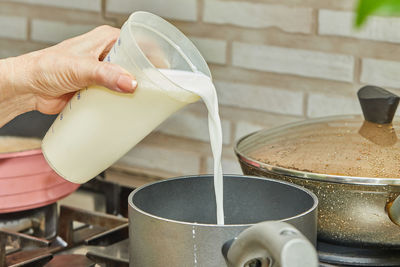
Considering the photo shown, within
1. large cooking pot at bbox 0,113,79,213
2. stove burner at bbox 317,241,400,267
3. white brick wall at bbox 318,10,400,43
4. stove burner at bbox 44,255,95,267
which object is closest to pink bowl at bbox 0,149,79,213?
large cooking pot at bbox 0,113,79,213

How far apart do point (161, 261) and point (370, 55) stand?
0.75m

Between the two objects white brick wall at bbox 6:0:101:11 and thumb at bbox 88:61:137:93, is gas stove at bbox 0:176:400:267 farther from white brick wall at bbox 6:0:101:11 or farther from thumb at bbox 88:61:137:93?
white brick wall at bbox 6:0:101:11

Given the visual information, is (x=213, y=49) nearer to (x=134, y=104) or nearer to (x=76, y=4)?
(x=76, y=4)

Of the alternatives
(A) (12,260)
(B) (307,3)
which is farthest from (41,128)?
(B) (307,3)

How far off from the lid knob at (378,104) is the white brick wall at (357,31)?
356mm

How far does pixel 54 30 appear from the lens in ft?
5.22

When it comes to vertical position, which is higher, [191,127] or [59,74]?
[59,74]

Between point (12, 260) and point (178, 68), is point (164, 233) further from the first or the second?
point (12, 260)

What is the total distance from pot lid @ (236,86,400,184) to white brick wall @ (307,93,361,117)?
353 millimetres

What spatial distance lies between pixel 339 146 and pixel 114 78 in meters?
0.31

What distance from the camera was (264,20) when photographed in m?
1.29

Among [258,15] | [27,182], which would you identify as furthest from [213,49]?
[27,182]

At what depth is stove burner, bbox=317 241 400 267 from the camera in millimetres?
728

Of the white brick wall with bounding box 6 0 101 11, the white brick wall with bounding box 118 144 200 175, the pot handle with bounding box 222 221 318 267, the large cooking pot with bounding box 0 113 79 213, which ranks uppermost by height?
the white brick wall with bounding box 6 0 101 11
